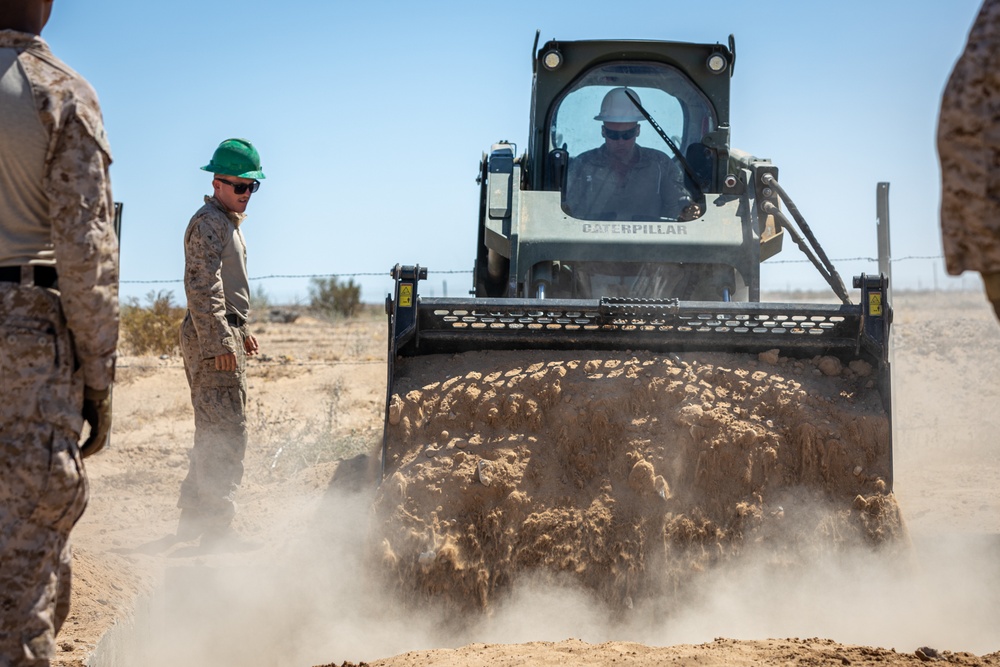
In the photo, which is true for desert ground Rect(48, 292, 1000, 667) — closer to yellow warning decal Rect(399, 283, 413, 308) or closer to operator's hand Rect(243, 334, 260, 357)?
yellow warning decal Rect(399, 283, 413, 308)

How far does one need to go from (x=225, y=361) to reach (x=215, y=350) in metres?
0.09

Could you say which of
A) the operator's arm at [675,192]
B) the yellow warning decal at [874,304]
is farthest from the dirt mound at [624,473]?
the operator's arm at [675,192]

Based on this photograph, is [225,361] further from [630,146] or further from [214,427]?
[630,146]

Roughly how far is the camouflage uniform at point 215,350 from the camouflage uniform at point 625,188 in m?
2.39

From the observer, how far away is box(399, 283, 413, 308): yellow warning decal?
5539 mm

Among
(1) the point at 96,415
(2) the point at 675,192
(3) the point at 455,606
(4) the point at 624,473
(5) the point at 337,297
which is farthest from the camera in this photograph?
(5) the point at 337,297

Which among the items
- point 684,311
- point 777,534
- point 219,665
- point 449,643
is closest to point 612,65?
point 684,311

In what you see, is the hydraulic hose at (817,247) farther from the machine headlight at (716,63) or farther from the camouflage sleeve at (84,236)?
the camouflage sleeve at (84,236)

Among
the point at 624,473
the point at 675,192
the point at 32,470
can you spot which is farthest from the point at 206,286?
the point at 675,192

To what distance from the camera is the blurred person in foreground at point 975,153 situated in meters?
2.50

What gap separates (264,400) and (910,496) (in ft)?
21.6

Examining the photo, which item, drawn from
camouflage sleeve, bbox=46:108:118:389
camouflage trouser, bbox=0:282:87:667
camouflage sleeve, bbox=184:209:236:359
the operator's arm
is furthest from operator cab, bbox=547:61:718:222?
camouflage trouser, bbox=0:282:87:667

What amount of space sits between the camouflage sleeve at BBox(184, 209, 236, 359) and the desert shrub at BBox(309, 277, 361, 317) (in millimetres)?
23806

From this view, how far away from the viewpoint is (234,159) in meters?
5.71
